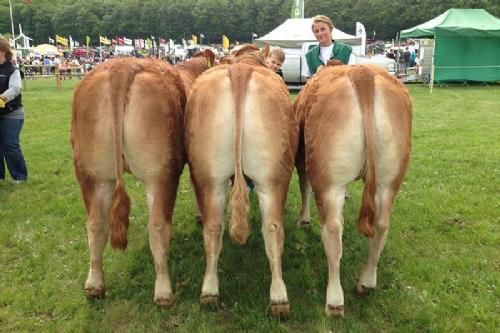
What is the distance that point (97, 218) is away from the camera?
3.63 m

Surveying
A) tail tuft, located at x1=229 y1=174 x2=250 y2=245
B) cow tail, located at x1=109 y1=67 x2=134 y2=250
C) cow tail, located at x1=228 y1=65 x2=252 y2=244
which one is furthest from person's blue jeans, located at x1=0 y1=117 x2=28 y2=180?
tail tuft, located at x1=229 y1=174 x2=250 y2=245

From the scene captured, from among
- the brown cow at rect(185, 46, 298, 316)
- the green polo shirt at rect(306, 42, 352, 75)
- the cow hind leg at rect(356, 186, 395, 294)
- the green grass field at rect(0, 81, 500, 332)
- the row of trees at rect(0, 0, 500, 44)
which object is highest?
the row of trees at rect(0, 0, 500, 44)

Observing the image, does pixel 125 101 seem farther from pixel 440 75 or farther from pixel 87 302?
pixel 440 75

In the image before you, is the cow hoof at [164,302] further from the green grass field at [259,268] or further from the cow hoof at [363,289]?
the cow hoof at [363,289]

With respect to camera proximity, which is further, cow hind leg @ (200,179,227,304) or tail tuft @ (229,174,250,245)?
cow hind leg @ (200,179,227,304)

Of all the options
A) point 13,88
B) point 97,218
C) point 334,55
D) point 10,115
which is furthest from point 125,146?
point 10,115

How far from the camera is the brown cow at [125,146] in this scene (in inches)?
134

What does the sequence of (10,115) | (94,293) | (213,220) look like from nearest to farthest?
(213,220) → (94,293) → (10,115)

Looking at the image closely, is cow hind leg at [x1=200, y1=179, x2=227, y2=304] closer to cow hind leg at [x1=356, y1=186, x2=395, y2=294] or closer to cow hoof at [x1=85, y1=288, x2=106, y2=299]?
cow hoof at [x1=85, y1=288, x2=106, y2=299]

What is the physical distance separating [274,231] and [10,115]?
5.07 meters

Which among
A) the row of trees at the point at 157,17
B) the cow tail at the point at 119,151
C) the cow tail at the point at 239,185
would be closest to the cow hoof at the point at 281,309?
the cow tail at the point at 239,185

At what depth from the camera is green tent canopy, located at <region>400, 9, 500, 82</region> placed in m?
20.4

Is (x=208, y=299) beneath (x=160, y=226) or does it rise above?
beneath

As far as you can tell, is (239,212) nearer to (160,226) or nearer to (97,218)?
(160,226)
